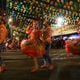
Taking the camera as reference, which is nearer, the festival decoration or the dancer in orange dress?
the dancer in orange dress

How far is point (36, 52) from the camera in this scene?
1472cm

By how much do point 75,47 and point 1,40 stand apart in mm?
5215

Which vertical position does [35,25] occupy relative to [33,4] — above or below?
below

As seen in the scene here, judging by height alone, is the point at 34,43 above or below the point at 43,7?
below

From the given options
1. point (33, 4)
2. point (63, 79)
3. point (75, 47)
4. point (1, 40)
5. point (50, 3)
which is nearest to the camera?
point (63, 79)

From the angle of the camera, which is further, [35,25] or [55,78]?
[35,25]

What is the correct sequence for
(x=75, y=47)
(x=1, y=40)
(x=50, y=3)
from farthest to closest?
(x=50, y=3) < (x=75, y=47) < (x=1, y=40)

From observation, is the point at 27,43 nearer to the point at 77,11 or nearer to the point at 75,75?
the point at 75,75

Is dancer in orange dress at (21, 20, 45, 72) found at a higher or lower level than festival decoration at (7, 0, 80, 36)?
lower

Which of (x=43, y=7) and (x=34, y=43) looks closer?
(x=34, y=43)

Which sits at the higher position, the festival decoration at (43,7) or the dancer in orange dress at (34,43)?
the festival decoration at (43,7)

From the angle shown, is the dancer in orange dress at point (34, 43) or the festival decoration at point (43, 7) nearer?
the dancer in orange dress at point (34, 43)

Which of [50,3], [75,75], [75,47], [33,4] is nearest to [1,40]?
[75,75]

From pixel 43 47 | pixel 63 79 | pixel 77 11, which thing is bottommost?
pixel 63 79
